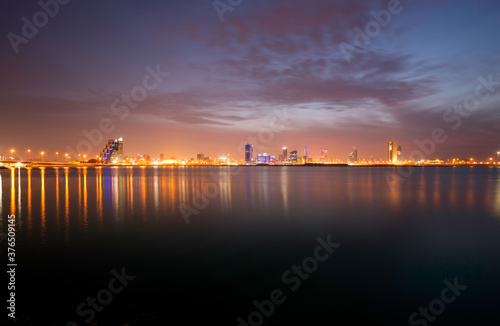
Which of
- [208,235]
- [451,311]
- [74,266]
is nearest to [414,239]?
[451,311]

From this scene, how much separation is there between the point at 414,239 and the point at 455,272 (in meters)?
4.73

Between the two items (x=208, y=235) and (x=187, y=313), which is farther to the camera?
(x=208, y=235)

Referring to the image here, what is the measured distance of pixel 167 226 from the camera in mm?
18031

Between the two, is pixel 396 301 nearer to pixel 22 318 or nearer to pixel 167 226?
pixel 22 318

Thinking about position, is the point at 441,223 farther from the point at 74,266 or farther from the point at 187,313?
the point at 74,266

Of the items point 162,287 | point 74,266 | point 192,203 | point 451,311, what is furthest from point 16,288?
point 192,203

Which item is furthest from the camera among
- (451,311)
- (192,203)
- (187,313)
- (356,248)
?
(192,203)

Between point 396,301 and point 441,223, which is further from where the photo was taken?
point 441,223

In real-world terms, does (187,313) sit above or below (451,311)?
above

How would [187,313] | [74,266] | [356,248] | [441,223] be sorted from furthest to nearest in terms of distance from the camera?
[441,223]
[356,248]
[74,266]
[187,313]

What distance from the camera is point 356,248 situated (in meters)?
13.8

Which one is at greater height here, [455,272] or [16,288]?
[16,288]

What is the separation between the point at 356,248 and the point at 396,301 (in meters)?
5.07

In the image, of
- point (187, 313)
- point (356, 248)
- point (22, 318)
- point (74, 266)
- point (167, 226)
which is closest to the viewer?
point (22, 318)
